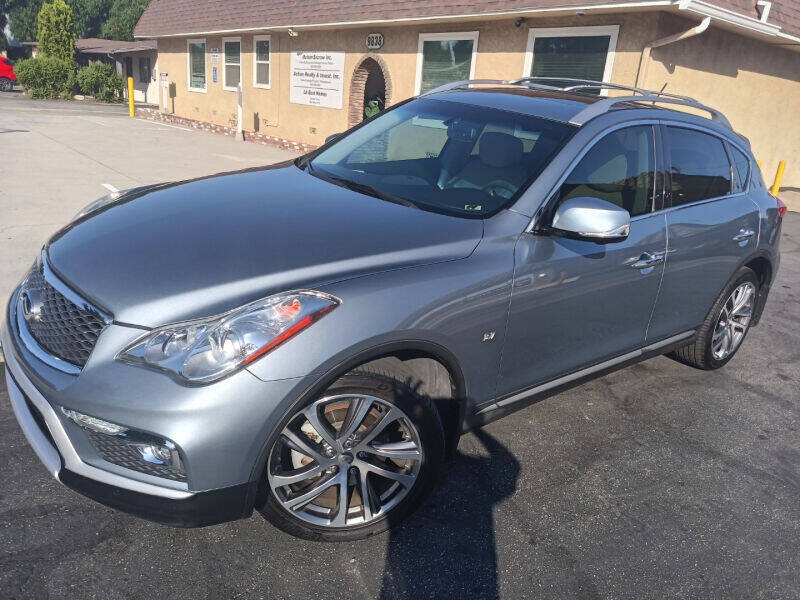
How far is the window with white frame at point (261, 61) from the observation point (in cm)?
1694

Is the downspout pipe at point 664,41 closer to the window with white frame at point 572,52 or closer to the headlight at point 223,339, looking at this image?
the window with white frame at point 572,52

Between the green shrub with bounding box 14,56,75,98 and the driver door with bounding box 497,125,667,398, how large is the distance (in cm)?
3187

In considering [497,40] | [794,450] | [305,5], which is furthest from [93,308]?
[305,5]

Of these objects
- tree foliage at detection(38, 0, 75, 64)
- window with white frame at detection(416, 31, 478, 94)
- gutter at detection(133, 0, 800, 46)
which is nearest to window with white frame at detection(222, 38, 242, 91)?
gutter at detection(133, 0, 800, 46)

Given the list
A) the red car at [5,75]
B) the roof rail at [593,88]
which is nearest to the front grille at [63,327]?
the roof rail at [593,88]

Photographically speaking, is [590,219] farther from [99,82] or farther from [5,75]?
[5,75]

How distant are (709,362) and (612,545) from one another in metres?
2.28

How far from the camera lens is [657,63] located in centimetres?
899

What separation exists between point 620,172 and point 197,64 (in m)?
19.9

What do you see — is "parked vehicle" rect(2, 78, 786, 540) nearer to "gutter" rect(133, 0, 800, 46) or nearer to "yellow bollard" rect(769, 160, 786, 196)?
"gutter" rect(133, 0, 800, 46)

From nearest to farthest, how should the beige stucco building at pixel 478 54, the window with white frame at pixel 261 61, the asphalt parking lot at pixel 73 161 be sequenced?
the asphalt parking lot at pixel 73 161, the beige stucco building at pixel 478 54, the window with white frame at pixel 261 61

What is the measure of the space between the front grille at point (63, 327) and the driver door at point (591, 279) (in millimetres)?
1682

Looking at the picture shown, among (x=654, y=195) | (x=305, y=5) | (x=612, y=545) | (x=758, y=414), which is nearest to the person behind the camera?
(x=612, y=545)

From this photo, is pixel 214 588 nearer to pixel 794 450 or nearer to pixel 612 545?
pixel 612 545
